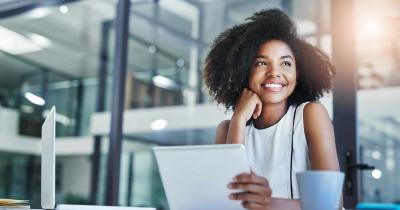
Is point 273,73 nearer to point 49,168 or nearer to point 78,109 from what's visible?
point 49,168

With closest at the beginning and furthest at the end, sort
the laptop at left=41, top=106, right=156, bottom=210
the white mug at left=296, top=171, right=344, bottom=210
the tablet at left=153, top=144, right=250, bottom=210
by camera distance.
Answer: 1. the white mug at left=296, top=171, right=344, bottom=210
2. the tablet at left=153, top=144, right=250, bottom=210
3. the laptop at left=41, top=106, right=156, bottom=210

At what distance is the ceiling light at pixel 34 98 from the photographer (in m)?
4.60

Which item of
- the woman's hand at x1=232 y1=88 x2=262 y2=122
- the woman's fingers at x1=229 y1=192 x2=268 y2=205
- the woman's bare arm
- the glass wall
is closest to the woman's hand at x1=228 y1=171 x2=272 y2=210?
the woman's fingers at x1=229 y1=192 x2=268 y2=205

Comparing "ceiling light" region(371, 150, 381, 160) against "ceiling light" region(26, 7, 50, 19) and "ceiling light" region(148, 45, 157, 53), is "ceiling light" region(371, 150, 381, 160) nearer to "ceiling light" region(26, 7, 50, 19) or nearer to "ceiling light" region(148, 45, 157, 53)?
"ceiling light" region(148, 45, 157, 53)

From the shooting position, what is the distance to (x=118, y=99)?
3631 mm

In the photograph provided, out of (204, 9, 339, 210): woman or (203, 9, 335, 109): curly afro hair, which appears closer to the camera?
(204, 9, 339, 210): woman

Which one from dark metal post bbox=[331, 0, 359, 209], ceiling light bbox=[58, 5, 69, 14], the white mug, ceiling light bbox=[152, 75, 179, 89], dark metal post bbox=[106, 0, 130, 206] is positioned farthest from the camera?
ceiling light bbox=[58, 5, 69, 14]

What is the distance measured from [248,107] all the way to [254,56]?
161 millimetres

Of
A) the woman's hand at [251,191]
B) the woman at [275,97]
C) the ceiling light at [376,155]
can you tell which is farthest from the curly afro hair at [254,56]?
the ceiling light at [376,155]

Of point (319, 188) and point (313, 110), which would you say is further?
point (313, 110)

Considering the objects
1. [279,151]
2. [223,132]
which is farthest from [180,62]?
[279,151]

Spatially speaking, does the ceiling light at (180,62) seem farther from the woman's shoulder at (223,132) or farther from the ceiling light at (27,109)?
the woman's shoulder at (223,132)

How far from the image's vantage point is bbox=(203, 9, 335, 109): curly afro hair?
153 cm

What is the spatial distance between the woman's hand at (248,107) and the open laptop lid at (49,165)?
1.65 feet
